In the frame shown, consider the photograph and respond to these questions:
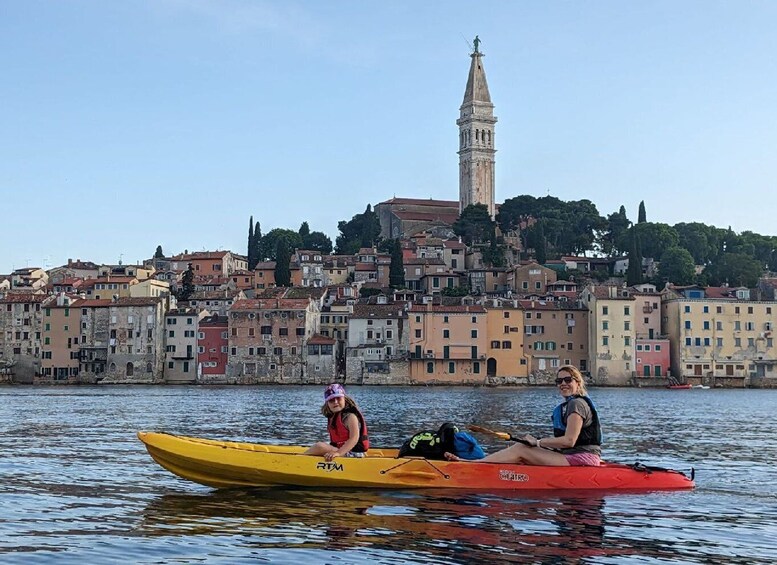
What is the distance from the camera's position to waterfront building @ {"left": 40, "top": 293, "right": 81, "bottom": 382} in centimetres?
9131

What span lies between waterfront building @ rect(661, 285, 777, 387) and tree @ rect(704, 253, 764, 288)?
1345cm

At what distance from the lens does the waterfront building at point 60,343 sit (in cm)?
9131

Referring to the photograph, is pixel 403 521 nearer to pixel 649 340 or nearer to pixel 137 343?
pixel 649 340

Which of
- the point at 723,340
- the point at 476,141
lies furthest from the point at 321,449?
the point at 476,141

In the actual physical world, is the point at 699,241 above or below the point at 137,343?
above

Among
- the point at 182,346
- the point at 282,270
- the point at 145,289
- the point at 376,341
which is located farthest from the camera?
the point at 282,270

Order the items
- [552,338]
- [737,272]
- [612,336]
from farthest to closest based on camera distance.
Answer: [737,272] < [552,338] < [612,336]

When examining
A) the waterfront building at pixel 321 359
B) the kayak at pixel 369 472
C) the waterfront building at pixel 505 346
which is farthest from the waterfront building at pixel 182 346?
the kayak at pixel 369 472

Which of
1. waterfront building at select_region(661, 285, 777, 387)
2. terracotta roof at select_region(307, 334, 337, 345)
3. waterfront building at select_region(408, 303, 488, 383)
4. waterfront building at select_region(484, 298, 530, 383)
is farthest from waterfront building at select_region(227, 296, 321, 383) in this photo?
waterfront building at select_region(661, 285, 777, 387)

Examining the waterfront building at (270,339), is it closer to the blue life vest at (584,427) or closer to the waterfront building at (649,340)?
the waterfront building at (649,340)

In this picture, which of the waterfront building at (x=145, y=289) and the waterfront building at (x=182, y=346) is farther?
the waterfront building at (x=145, y=289)

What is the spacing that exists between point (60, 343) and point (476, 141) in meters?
68.6

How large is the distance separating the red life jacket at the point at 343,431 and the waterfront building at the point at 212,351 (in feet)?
243

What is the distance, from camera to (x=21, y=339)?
92312 millimetres
